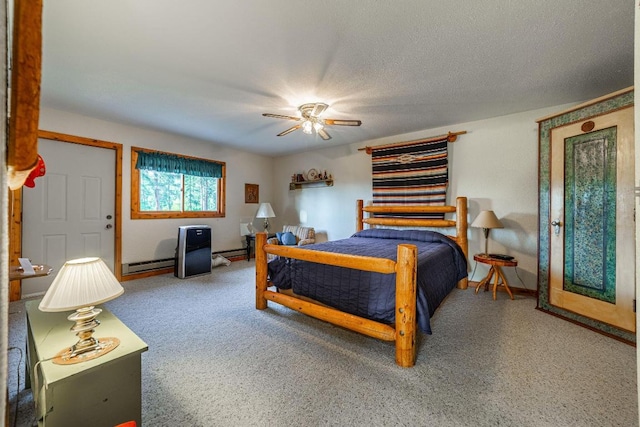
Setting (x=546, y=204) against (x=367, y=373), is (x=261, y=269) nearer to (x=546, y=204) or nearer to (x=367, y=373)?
(x=367, y=373)

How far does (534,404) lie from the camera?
1.56 m

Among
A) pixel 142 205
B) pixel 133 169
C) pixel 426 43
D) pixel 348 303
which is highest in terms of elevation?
pixel 426 43

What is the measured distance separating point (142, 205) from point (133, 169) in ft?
1.85

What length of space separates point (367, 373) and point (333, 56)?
238 cm

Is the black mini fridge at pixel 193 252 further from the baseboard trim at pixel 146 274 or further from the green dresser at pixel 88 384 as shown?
the green dresser at pixel 88 384

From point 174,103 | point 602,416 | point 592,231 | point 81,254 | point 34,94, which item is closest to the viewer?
point 34,94

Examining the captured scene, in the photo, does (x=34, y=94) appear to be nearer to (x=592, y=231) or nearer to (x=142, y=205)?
(x=592, y=231)

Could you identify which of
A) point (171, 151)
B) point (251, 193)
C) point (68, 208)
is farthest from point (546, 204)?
point (68, 208)

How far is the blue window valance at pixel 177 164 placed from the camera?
4.17 m

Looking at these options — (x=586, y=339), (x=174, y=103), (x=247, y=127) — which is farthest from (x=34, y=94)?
(x=247, y=127)

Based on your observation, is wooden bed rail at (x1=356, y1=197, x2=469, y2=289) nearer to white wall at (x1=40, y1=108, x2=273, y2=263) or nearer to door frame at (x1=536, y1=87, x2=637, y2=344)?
door frame at (x1=536, y1=87, x2=637, y2=344)

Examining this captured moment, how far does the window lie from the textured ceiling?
3.12 ft

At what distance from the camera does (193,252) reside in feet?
14.1

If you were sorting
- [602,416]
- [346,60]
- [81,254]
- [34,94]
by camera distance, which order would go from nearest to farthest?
[34,94]
[602,416]
[346,60]
[81,254]
